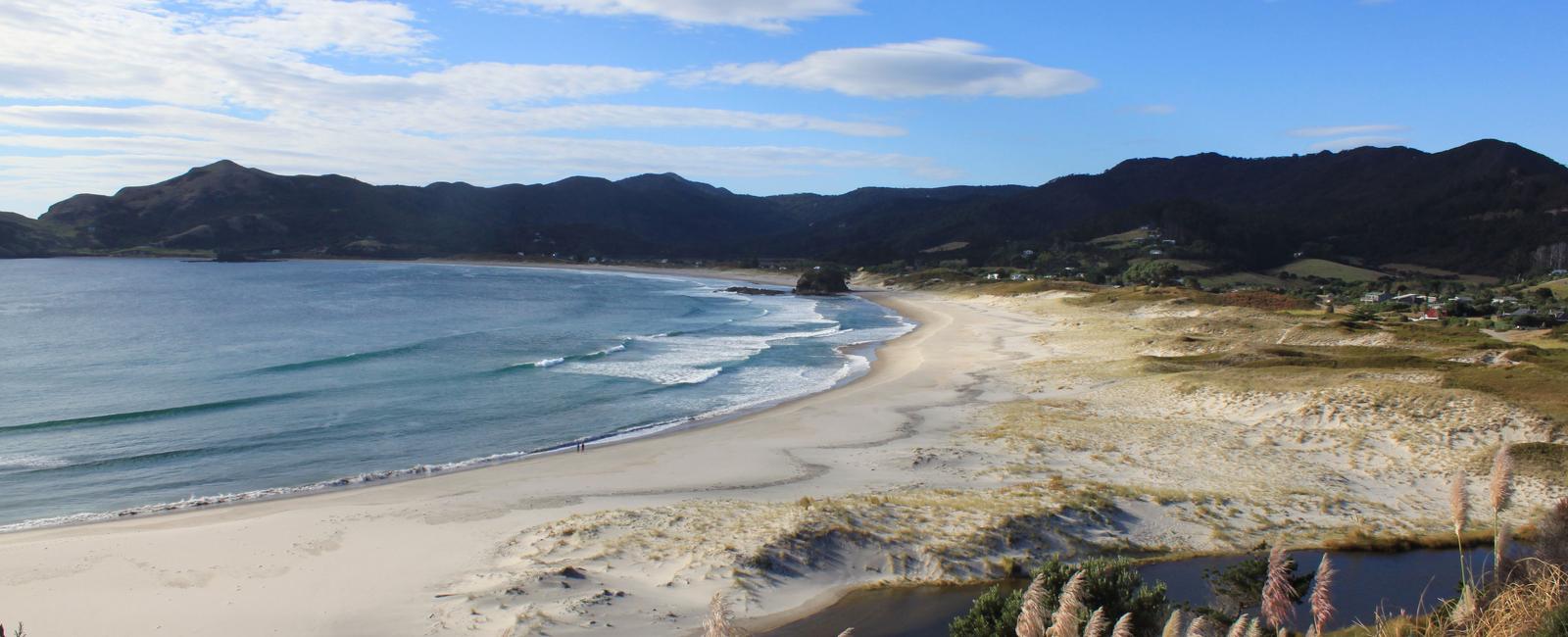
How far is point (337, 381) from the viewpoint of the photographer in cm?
3762

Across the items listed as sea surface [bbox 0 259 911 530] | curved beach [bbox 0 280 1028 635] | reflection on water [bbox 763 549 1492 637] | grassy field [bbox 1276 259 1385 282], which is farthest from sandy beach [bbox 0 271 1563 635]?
grassy field [bbox 1276 259 1385 282]

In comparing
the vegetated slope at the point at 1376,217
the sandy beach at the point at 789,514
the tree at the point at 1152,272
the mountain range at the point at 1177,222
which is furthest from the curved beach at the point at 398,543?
the vegetated slope at the point at 1376,217

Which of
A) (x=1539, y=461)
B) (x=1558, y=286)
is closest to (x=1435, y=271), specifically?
(x=1558, y=286)

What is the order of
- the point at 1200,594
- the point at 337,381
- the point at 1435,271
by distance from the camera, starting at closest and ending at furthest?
the point at 1200,594, the point at 337,381, the point at 1435,271

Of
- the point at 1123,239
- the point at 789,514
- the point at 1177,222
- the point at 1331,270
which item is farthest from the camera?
the point at 1123,239

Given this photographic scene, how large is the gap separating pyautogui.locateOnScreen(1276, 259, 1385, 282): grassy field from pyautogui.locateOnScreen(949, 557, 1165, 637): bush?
98273 millimetres

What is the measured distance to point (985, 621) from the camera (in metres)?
10.2

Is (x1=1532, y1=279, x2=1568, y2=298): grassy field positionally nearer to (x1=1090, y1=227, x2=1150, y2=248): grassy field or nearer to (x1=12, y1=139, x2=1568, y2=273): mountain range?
(x1=12, y1=139, x2=1568, y2=273): mountain range

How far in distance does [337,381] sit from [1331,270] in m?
102

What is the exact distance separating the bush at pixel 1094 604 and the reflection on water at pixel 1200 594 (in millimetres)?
2025

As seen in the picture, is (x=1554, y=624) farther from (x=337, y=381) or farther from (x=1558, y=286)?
(x=1558, y=286)

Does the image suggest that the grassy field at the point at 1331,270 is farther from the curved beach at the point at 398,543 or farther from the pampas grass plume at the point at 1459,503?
the pampas grass plume at the point at 1459,503

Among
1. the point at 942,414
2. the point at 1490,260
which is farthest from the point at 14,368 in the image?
the point at 1490,260

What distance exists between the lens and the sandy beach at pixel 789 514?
1370cm
